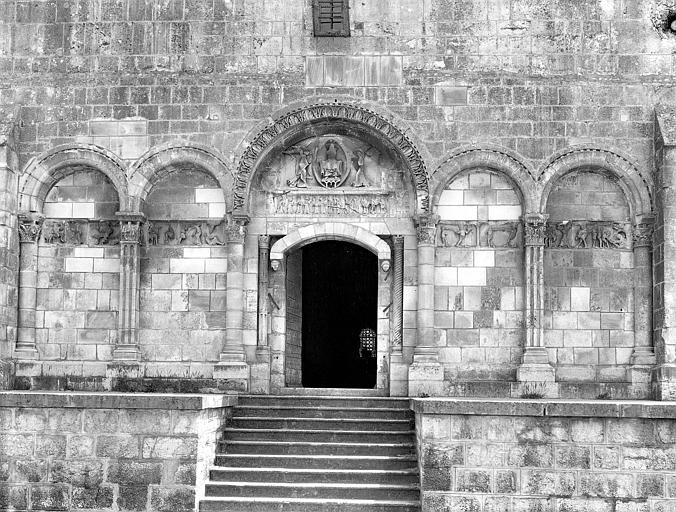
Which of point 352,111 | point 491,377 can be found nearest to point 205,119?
point 352,111

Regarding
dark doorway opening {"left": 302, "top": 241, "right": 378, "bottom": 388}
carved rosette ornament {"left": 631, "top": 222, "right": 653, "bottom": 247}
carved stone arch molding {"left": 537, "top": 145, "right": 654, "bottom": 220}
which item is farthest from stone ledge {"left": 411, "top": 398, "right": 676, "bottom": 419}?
dark doorway opening {"left": 302, "top": 241, "right": 378, "bottom": 388}

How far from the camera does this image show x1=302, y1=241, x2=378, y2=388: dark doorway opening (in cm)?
2273

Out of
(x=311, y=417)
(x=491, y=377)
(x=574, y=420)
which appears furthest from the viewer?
(x=491, y=377)

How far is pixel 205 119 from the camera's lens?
16.4 m

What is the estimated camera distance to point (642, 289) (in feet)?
52.5

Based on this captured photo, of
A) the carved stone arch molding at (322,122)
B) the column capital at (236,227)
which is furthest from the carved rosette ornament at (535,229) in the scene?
the column capital at (236,227)

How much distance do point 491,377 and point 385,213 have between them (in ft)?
10.4

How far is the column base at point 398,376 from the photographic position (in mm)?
16000

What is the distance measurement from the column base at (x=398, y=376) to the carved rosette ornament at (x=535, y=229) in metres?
2.78

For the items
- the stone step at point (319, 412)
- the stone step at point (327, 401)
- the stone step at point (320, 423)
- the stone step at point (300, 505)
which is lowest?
the stone step at point (300, 505)

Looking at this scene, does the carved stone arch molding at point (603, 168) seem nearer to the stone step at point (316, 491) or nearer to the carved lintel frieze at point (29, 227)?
the stone step at point (316, 491)

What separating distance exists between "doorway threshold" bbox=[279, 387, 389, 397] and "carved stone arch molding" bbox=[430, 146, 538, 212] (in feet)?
10.3

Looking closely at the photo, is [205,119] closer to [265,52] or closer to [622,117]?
[265,52]

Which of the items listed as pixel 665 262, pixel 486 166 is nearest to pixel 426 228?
pixel 486 166
